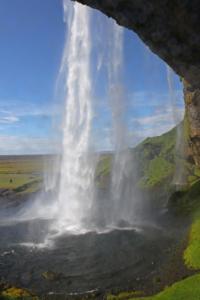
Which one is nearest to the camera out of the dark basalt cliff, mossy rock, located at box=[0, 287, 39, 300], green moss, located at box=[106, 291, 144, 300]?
the dark basalt cliff

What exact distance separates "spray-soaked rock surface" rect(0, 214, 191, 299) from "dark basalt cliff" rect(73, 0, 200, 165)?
72.3 ft

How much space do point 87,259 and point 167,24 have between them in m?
31.0

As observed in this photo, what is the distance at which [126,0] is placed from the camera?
11070 millimetres

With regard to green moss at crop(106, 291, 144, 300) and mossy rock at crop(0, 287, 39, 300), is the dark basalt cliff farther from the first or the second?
mossy rock at crop(0, 287, 39, 300)

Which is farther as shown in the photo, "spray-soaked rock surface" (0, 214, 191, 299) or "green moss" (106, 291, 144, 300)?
"spray-soaked rock surface" (0, 214, 191, 299)

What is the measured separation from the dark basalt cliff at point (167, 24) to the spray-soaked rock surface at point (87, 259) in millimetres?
22051

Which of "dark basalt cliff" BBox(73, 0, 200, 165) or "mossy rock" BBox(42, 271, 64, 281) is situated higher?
"dark basalt cliff" BBox(73, 0, 200, 165)

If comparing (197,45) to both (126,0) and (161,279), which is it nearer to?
(126,0)

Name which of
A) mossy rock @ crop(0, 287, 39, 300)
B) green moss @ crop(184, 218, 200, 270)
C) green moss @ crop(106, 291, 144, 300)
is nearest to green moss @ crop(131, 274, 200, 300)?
green moss @ crop(106, 291, 144, 300)

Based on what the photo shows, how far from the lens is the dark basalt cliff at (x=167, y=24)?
11.1 m

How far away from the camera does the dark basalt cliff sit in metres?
11.1

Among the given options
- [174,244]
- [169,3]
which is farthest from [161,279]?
[169,3]

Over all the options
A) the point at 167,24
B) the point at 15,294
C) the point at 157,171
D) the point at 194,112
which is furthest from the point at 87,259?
the point at 157,171

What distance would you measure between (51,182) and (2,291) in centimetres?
5879
